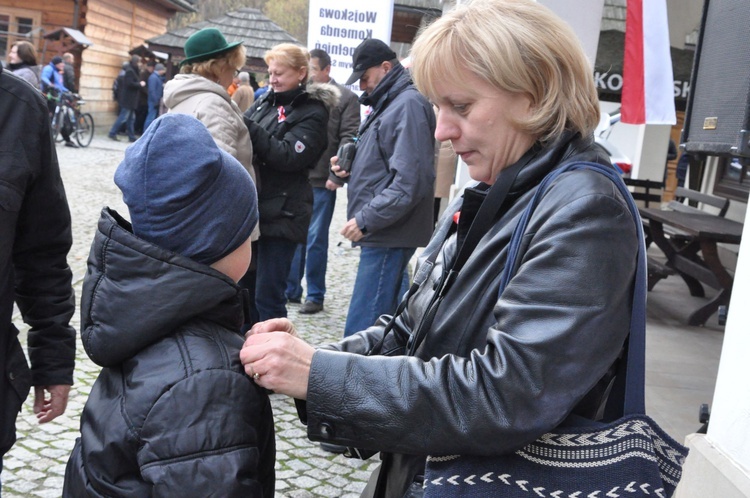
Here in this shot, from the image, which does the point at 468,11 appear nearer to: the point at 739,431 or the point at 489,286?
the point at 489,286

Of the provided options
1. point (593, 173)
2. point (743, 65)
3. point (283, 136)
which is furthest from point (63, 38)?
point (593, 173)

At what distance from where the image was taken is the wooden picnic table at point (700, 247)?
6777mm

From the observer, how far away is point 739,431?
2.59 meters

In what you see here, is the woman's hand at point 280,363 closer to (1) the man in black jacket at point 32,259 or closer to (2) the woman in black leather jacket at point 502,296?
(2) the woman in black leather jacket at point 502,296

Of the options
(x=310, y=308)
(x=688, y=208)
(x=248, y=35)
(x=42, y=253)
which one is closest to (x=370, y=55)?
(x=310, y=308)

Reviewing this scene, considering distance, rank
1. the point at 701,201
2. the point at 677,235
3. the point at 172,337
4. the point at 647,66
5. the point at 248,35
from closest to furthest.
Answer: the point at 172,337 < the point at 647,66 < the point at 677,235 < the point at 701,201 < the point at 248,35

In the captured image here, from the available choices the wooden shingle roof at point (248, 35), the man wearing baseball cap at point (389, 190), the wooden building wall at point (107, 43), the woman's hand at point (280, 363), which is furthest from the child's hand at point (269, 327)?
the wooden building wall at point (107, 43)

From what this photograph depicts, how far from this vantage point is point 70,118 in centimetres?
1842

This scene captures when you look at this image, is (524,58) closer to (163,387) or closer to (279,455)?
(163,387)

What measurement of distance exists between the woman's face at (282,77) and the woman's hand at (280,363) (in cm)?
374

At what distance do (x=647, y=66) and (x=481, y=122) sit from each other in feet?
12.5

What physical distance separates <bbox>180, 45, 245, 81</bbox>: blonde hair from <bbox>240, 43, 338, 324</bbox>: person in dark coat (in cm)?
41

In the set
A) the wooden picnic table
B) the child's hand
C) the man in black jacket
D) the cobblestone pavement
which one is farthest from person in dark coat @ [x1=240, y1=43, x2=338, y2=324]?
the wooden picnic table

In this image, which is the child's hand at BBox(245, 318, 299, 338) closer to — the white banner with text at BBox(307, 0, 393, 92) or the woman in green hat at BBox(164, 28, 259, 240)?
the woman in green hat at BBox(164, 28, 259, 240)
